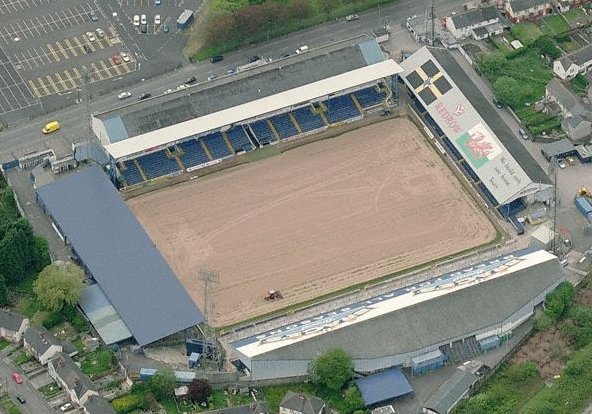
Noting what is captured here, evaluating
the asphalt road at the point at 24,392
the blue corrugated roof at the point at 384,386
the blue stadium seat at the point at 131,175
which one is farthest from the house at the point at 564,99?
the asphalt road at the point at 24,392

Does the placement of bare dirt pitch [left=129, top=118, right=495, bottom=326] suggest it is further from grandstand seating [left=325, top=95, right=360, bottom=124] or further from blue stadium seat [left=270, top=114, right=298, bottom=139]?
grandstand seating [left=325, top=95, right=360, bottom=124]

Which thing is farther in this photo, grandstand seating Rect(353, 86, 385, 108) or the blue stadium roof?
grandstand seating Rect(353, 86, 385, 108)

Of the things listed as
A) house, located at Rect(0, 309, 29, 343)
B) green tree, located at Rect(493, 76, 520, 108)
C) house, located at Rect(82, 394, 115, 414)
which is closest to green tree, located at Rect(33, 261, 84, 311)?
house, located at Rect(0, 309, 29, 343)

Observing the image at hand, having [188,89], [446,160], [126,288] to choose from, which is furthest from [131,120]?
[446,160]

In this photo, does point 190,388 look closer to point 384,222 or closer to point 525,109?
point 384,222

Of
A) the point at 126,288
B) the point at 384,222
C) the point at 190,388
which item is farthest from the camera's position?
the point at 384,222

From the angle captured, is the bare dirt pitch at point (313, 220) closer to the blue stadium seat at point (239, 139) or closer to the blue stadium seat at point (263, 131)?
the blue stadium seat at point (239, 139)

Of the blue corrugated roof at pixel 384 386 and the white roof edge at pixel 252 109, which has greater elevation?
the white roof edge at pixel 252 109
